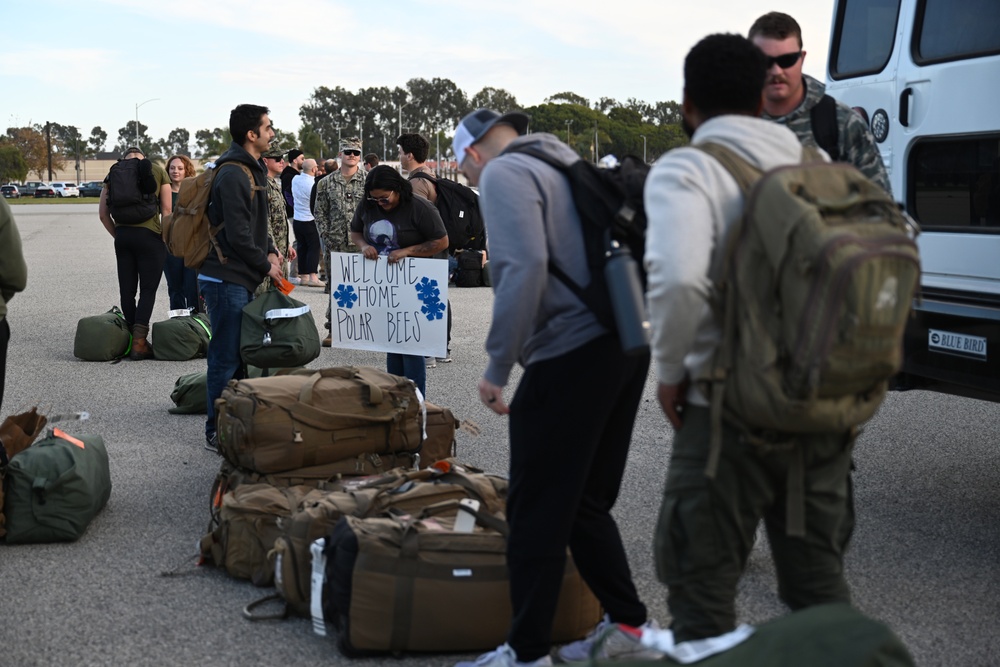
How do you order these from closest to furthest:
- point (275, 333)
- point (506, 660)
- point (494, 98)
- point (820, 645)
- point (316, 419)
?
1. point (820, 645)
2. point (506, 660)
3. point (316, 419)
4. point (275, 333)
5. point (494, 98)

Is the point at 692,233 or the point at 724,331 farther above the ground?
the point at 692,233

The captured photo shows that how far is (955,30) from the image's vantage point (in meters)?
5.34

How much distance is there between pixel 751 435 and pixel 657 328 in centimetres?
34

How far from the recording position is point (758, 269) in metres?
2.64

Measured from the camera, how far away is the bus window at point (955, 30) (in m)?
5.14

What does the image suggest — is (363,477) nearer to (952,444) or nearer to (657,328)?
(657,328)

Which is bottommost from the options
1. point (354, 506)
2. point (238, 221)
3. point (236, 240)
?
point (354, 506)

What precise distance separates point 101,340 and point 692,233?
8855 millimetres

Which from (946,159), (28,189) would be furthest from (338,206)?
(28,189)

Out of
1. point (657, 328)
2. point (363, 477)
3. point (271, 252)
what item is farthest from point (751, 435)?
point (271, 252)

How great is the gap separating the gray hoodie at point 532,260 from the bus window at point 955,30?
8.99 ft

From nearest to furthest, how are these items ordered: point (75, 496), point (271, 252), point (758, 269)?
point (758, 269) < point (75, 496) < point (271, 252)

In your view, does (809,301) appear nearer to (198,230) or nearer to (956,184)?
(956,184)

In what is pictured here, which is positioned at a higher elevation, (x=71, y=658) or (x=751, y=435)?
(x=751, y=435)
